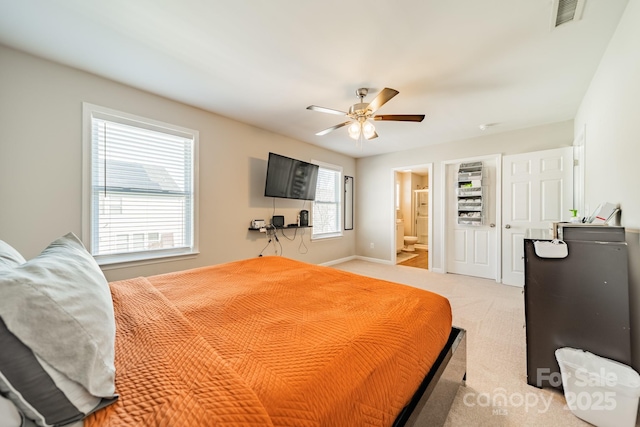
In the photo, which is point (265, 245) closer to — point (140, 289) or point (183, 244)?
point (183, 244)

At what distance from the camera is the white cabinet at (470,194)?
165 inches

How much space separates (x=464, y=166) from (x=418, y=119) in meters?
2.35

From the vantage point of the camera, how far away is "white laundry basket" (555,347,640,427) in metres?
1.30

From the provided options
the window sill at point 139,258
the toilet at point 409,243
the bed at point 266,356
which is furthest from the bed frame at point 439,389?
the toilet at point 409,243

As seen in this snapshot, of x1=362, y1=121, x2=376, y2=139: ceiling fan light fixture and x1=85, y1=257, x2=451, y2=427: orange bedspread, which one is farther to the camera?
x1=362, y1=121, x2=376, y2=139: ceiling fan light fixture

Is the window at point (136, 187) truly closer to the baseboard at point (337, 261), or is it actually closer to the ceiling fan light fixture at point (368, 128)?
the ceiling fan light fixture at point (368, 128)

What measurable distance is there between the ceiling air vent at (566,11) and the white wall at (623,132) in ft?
0.86

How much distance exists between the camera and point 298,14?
171 centimetres

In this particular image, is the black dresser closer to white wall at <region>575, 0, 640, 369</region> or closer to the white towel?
the white towel

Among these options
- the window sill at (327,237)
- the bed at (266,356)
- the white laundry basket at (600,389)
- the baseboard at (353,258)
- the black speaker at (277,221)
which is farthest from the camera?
the baseboard at (353,258)

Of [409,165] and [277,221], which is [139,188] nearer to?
[277,221]

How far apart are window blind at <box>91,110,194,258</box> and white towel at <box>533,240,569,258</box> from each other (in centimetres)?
350

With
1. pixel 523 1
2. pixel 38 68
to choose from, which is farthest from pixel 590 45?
pixel 38 68

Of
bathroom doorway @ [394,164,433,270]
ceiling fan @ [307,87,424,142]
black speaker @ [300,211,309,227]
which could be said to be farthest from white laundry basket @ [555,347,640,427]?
bathroom doorway @ [394,164,433,270]
